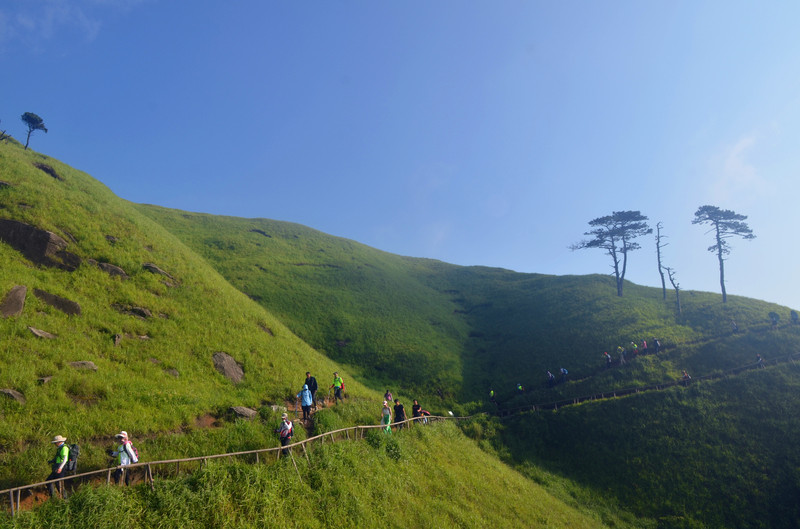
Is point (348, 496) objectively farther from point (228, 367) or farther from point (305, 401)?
point (228, 367)

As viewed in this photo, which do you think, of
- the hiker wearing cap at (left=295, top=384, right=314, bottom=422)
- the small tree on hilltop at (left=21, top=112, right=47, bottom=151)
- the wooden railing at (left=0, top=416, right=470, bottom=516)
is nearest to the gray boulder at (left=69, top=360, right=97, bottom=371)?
the wooden railing at (left=0, top=416, right=470, bottom=516)

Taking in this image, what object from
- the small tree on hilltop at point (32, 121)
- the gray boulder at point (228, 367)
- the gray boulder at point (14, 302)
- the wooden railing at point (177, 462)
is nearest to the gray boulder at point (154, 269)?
the gray boulder at point (14, 302)

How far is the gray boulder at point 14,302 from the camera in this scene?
16.1 m

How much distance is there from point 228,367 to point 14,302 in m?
9.60

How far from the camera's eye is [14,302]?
16656 mm

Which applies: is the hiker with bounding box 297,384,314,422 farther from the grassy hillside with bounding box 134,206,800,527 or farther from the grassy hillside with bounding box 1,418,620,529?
the grassy hillside with bounding box 134,206,800,527

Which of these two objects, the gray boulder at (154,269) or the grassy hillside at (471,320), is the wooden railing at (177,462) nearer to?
the grassy hillside at (471,320)

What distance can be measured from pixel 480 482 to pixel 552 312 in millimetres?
36166

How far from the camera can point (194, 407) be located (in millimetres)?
15344

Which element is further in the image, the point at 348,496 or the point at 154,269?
the point at 154,269

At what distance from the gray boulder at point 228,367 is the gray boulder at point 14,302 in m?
8.54

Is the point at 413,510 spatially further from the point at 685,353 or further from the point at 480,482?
the point at 685,353

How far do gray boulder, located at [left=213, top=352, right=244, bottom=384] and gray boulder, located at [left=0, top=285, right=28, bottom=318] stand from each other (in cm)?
854

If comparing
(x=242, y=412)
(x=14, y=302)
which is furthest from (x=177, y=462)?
(x=14, y=302)
